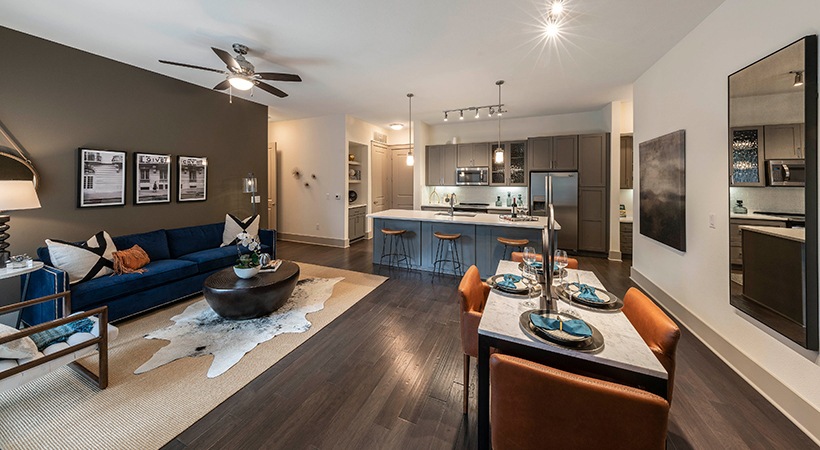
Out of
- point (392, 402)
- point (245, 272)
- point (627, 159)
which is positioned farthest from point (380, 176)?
point (392, 402)

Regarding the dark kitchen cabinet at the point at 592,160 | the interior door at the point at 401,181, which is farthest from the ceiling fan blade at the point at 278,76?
the dark kitchen cabinet at the point at 592,160

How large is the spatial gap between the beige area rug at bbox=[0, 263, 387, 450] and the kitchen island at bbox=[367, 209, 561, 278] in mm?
2785

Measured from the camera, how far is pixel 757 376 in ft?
6.94

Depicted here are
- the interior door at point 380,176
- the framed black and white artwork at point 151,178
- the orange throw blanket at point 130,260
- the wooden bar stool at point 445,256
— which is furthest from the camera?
the interior door at point 380,176

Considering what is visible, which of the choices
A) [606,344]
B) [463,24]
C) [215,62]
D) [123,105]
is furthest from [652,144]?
[123,105]

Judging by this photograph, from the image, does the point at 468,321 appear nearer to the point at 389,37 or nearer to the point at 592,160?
the point at 389,37

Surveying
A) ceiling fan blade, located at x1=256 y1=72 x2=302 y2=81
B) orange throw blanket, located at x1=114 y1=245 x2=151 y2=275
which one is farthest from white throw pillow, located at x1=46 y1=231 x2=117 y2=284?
ceiling fan blade, located at x1=256 y1=72 x2=302 y2=81

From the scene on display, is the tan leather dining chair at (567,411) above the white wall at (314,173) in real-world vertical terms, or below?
below

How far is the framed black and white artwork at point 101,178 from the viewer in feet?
11.6

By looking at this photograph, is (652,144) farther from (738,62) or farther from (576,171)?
(576,171)

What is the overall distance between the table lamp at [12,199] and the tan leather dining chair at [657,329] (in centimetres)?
482

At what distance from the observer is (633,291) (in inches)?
72.6

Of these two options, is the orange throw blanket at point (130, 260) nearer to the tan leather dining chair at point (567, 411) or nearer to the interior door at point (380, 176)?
the tan leather dining chair at point (567, 411)

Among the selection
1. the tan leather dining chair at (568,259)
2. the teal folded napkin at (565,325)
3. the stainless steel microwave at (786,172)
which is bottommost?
the teal folded napkin at (565,325)
